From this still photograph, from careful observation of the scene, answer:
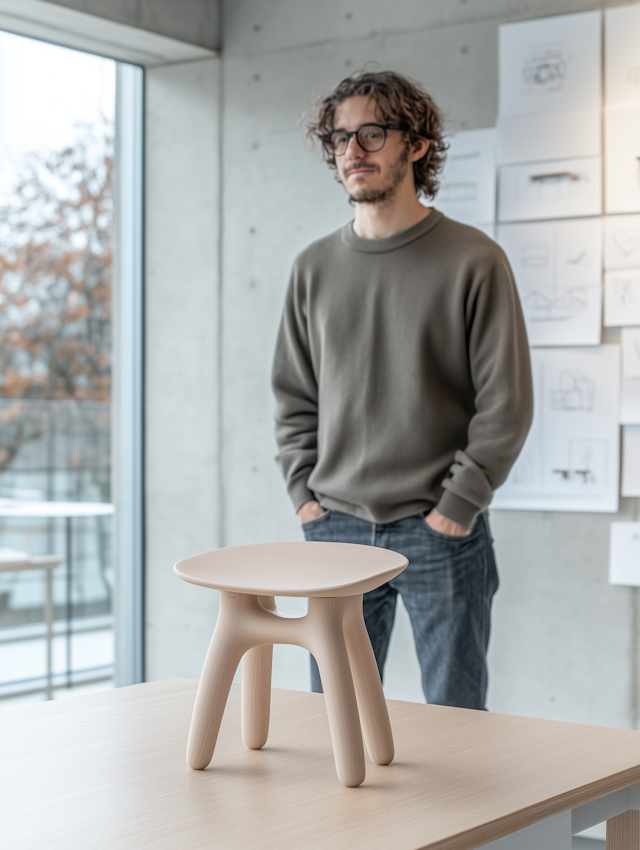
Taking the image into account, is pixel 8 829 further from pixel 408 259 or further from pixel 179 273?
pixel 179 273

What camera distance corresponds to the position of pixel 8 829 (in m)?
0.80

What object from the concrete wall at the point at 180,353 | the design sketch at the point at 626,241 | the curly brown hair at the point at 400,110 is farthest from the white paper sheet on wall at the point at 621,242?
the concrete wall at the point at 180,353

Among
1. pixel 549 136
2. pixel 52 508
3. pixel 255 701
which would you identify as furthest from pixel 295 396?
pixel 52 508

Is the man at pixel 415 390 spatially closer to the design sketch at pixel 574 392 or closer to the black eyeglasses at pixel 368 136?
the black eyeglasses at pixel 368 136

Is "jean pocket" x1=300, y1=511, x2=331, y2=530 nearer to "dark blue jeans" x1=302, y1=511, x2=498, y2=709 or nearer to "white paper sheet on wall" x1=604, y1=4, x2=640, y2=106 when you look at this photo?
"dark blue jeans" x1=302, y1=511, x2=498, y2=709

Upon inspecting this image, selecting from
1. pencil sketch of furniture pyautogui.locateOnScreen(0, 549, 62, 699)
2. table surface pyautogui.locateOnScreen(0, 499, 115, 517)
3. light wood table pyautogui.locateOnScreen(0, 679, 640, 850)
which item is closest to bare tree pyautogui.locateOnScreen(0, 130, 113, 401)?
table surface pyautogui.locateOnScreen(0, 499, 115, 517)

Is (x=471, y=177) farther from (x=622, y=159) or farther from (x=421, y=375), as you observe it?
(x=421, y=375)

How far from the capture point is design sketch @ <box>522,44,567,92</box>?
2541mm

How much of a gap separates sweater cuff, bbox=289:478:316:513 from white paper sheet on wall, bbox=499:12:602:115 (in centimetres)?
128

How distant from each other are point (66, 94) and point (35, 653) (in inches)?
71.7

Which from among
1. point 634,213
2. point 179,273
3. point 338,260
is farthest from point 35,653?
point 634,213

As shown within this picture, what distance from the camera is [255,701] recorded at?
3.33 feet

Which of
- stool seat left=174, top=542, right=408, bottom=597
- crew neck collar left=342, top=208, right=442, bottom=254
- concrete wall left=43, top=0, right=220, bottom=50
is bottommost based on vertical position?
stool seat left=174, top=542, right=408, bottom=597

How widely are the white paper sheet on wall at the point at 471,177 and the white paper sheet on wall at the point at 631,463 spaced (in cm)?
71
